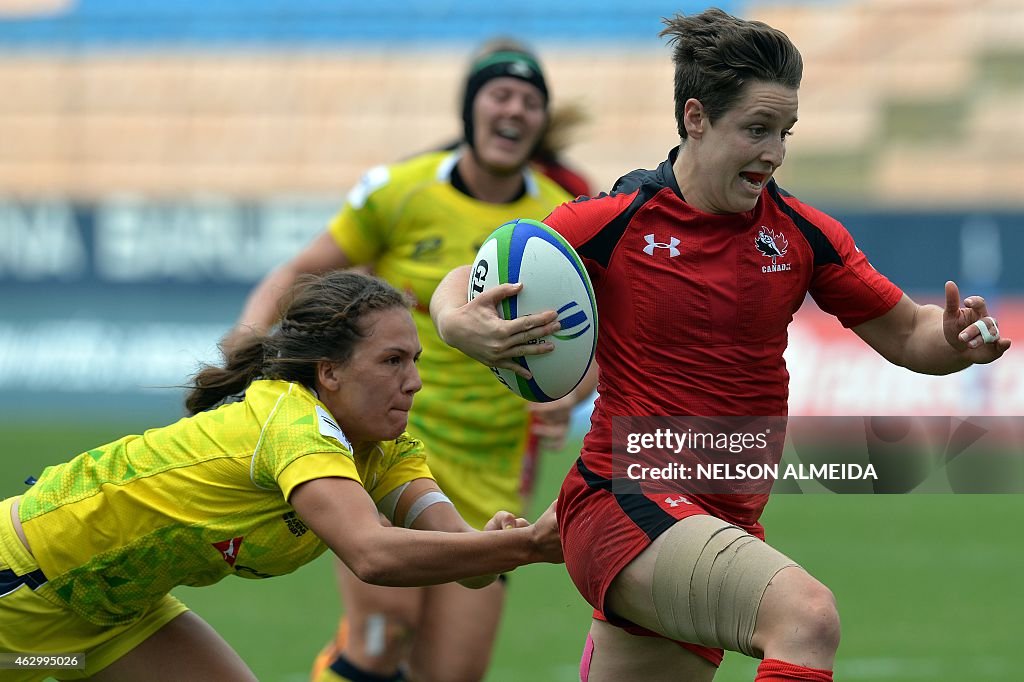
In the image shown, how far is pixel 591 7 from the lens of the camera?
21.2m

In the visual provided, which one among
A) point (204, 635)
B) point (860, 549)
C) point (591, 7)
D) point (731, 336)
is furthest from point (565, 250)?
point (591, 7)

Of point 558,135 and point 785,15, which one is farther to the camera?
point 785,15

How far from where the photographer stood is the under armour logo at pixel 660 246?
4078 mm

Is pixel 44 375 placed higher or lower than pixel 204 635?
lower

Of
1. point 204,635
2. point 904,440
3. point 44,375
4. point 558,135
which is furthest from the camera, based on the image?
point 44,375

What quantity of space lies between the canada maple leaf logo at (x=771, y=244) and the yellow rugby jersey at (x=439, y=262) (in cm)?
203

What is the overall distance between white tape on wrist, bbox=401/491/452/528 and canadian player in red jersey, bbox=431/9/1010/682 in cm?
45

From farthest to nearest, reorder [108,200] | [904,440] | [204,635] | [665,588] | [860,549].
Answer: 1. [108,200]
2. [860,549]
3. [904,440]
4. [204,635]
5. [665,588]

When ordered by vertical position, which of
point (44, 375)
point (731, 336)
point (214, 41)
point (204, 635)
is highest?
point (214, 41)

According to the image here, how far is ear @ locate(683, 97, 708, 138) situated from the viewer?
4.03 metres

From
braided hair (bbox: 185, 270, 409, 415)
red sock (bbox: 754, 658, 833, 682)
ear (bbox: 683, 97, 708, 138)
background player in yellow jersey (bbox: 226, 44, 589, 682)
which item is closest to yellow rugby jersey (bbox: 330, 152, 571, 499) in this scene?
background player in yellow jersey (bbox: 226, 44, 589, 682)

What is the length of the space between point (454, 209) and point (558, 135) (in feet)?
2.37

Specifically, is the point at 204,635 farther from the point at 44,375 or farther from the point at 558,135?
the point at 44,375

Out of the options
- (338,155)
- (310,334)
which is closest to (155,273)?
(338,155)
